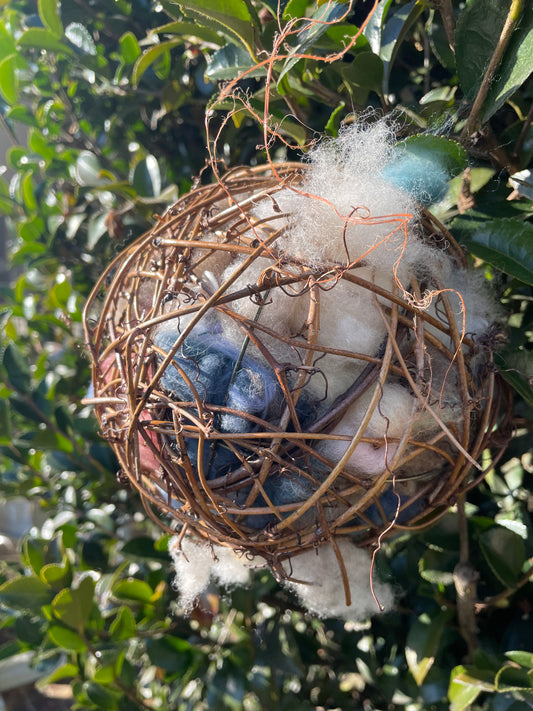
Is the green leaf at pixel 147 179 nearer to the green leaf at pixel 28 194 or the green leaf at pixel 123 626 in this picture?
the green leaf at pixel 28 194

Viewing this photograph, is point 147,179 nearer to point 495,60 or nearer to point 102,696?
point 495,60

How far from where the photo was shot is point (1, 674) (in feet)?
5.92

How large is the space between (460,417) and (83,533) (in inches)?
31.1

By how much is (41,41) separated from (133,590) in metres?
0.81

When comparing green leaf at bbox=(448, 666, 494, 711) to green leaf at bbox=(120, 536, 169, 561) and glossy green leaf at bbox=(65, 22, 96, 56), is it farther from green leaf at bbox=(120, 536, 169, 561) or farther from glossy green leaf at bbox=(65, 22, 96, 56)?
glossy green leaf at bbox=(65, 22, 96, 56)

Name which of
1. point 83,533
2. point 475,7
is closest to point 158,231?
point 475,7

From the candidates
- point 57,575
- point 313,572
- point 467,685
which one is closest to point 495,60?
point 313,572

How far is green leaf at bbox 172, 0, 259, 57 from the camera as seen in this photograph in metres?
0.46

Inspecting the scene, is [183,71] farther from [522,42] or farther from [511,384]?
[511,384]

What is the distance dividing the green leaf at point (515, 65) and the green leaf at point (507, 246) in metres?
0.09

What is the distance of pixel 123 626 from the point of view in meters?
0.74

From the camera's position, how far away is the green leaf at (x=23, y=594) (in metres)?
0.75

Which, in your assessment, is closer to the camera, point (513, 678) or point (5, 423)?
point (513, 678)

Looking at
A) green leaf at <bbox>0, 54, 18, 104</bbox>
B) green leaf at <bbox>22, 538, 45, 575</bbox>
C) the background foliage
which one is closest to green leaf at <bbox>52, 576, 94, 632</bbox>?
the background foliage
